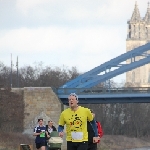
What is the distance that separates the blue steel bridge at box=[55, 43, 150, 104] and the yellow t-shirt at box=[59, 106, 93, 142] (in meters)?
50.2

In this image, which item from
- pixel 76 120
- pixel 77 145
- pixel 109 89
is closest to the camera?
pixel 76 120

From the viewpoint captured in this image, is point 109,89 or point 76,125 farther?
point 109,89

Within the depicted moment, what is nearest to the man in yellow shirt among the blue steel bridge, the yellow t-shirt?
the yellow t-shirt

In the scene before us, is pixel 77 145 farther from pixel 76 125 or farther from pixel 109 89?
pixel 109 89

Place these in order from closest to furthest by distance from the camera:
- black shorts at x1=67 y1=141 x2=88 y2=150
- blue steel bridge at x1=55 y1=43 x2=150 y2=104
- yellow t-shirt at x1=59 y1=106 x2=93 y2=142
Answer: yellow t-shirt at x1=59 y1=106 x2=93 y2=142 < black shorts at x1=67 y1=141 x2=88 y2=150 < blue steel bridge at x1=55 y1=43 x2=150 y2=104

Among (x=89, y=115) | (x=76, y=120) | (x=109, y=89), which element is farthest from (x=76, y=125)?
(x=109, y=89)

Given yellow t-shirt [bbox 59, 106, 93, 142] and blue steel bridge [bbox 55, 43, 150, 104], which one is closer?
yellow t-shirt [bbox 59, 106, 93, 142]

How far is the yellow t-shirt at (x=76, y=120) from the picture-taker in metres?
17.1

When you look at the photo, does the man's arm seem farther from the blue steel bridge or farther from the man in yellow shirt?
the blue steel bridge

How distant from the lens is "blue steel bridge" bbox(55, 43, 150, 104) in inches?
2736

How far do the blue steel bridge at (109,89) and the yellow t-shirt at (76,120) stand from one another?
50228mm

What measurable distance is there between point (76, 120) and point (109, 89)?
176ft

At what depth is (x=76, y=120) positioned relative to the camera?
674 inches

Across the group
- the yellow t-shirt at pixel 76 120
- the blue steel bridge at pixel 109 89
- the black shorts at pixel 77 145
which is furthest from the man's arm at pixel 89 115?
the blue steel bridge at pixel 109 89
